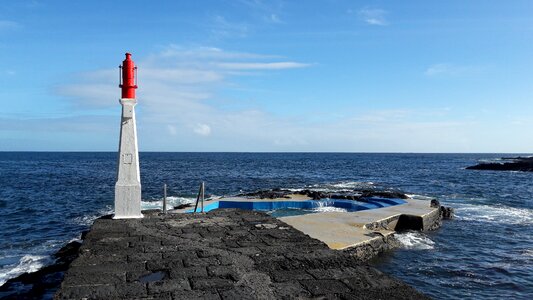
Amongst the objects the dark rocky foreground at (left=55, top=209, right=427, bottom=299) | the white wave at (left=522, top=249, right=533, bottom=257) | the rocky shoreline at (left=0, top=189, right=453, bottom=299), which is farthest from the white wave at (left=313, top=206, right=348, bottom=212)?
the dark rocky foreground at (left=55, top=209, right=427, bottom=299)

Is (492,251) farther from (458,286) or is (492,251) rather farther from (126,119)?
(126,119)

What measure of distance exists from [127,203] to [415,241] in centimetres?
1138

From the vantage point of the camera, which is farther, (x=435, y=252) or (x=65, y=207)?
(x=65, y=207)

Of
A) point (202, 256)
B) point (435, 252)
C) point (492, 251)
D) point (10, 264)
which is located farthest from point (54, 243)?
point (492, 251)

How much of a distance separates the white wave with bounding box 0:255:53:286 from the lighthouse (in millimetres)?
5381

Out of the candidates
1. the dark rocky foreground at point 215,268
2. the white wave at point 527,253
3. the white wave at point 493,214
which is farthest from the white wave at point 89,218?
the white wave at point 493,214

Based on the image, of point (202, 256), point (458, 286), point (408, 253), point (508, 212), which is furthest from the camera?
point (508, 212)

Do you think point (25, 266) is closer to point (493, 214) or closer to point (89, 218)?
point (89, 218)

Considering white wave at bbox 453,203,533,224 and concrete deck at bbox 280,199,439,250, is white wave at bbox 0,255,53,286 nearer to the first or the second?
concrete deck at bbox 280,199,439,250

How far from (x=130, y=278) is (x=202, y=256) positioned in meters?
1.22

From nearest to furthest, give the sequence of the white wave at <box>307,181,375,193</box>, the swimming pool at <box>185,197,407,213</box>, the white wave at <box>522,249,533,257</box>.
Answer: the white wave at <box>522,249,533,257</box>, the swimming pool at <box>185,197,407,213</box>, the white wave at <box>307,181,375,193</box>

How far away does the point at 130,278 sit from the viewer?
5.16 metres

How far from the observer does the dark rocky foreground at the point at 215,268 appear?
4.75 metres

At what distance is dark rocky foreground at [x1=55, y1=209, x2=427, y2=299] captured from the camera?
4750mm
